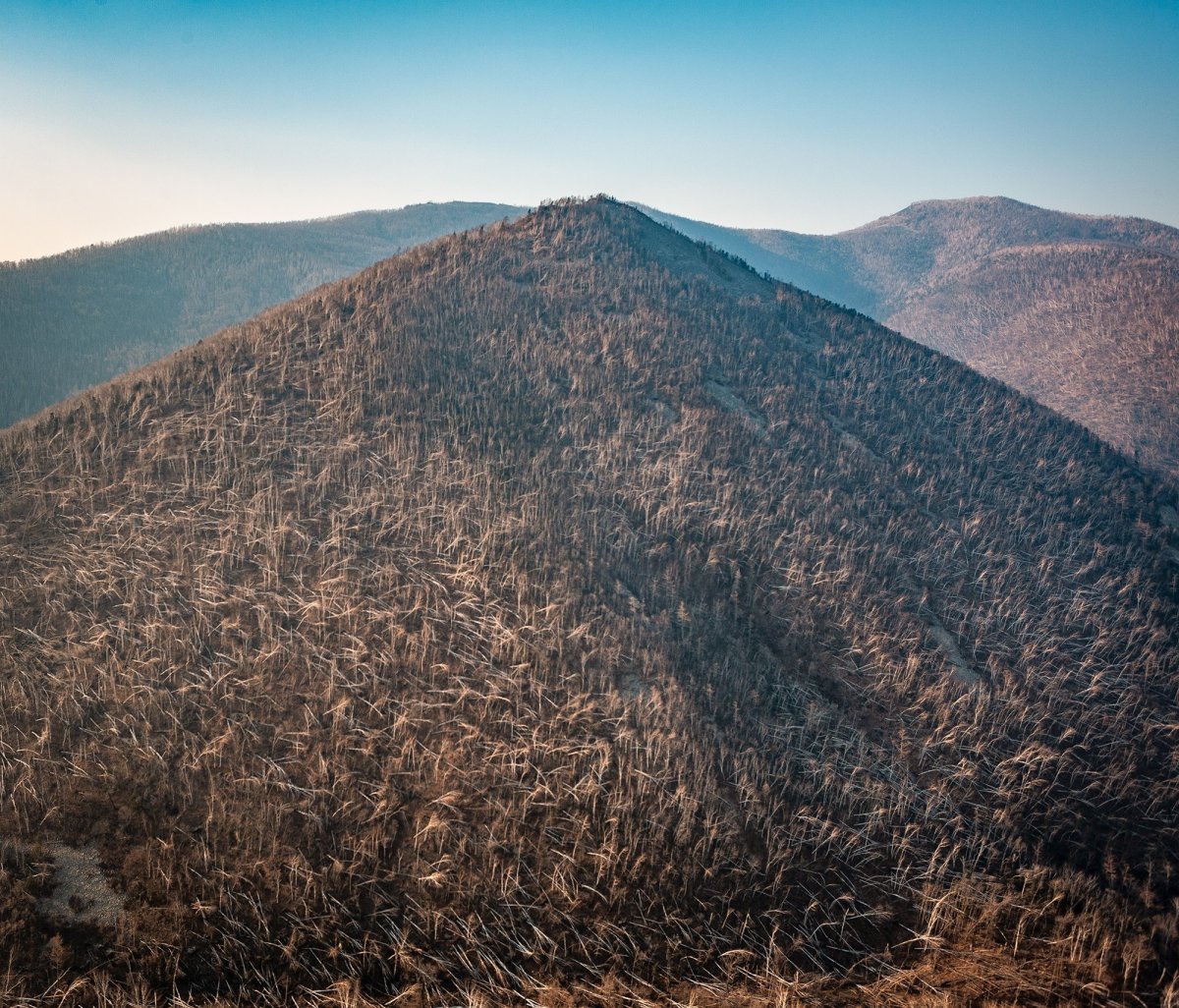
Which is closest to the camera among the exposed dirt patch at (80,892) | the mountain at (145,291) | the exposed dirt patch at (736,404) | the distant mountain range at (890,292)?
the exposed dirt patch at (80,892)

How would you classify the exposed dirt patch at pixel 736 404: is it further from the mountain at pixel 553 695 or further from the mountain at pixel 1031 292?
the mountain at pixel 1031 292

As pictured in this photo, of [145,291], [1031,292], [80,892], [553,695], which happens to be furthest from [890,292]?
[80,892]

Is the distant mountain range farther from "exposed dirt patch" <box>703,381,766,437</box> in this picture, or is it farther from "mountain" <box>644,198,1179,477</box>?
"exposed dirt patch" <box>703,381,766,437</box>

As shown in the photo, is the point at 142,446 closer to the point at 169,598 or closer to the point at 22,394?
the point at 169,598

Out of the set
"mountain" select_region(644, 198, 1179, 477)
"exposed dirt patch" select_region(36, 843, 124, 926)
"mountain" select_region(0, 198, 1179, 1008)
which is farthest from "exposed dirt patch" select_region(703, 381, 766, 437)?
"mountain" select_region(644, 198, 1179, 477)

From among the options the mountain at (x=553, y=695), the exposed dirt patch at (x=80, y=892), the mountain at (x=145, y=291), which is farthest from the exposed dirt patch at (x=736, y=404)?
the mountain at (x=145, y=291)
